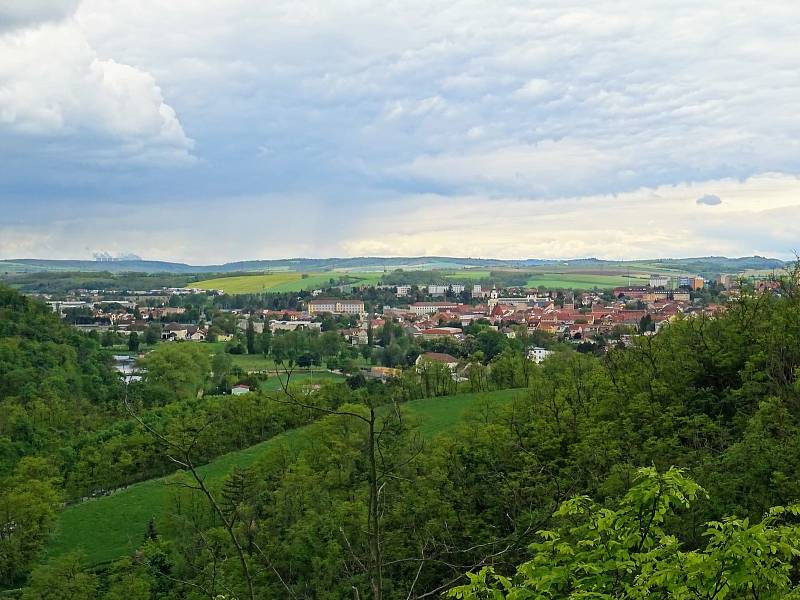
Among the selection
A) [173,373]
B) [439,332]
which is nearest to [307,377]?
[173,373]

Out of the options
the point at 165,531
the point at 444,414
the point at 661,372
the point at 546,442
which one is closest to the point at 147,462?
the point at 165,531

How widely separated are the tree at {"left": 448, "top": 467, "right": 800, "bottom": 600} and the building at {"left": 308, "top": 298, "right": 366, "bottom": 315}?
529 ft

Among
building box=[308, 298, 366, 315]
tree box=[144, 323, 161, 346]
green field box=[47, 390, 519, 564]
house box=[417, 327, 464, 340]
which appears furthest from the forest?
building box=[308, 298, 366, 315]

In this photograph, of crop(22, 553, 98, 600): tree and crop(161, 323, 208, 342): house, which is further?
crop(161, 323, 208, 342): house

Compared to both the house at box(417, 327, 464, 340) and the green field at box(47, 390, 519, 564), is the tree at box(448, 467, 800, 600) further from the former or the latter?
the house at box(417, 327, 464, 340)

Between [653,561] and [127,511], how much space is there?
36245mm

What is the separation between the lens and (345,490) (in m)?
29.7

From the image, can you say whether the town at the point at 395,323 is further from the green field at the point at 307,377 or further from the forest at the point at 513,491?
the forest at the point at 513,491

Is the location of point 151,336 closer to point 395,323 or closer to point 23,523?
point 395,323

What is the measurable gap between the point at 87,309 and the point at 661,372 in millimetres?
146209

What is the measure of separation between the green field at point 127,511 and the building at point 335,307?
406 feet

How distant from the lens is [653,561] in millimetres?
6543

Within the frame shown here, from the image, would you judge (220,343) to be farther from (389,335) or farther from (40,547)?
(40,547)

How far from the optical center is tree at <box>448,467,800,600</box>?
5.89 meters
